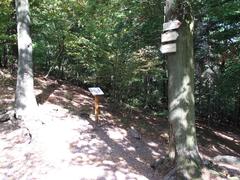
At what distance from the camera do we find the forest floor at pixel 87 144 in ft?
20.2

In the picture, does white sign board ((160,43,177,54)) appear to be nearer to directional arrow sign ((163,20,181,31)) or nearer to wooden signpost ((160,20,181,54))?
wooden signpost ((160,20,181,54))

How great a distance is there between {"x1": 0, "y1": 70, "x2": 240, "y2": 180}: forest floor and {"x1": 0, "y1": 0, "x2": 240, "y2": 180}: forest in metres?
0.03

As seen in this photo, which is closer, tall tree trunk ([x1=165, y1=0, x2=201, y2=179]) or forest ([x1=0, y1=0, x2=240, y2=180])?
tall tree trunk ([x1=165, y1=0, x2=201, y2=179])

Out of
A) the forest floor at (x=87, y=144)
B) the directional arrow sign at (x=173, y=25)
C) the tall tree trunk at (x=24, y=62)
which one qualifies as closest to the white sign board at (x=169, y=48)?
the directional arrow sign at (x=173, y=25)

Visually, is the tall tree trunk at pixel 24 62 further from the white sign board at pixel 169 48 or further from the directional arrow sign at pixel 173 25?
the directional arrow sign at pixel 173 25

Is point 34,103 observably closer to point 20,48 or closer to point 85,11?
point 20,48

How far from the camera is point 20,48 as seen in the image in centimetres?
895

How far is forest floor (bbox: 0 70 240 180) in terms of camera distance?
6164 mm

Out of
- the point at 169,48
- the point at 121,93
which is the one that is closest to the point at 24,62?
the point at 121,93

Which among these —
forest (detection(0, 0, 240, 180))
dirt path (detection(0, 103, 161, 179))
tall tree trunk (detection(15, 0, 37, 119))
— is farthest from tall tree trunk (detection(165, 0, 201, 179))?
tall tree trunk (detection(15, 0, 37, 119))

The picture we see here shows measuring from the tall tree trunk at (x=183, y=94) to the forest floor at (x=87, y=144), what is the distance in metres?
0.48

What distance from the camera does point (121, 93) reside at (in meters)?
10.8

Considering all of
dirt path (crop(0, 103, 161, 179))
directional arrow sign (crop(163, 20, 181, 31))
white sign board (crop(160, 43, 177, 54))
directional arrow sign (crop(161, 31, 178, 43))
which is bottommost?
dirt path (crop(0, 103, 161, 179))

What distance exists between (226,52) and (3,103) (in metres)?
6.63
